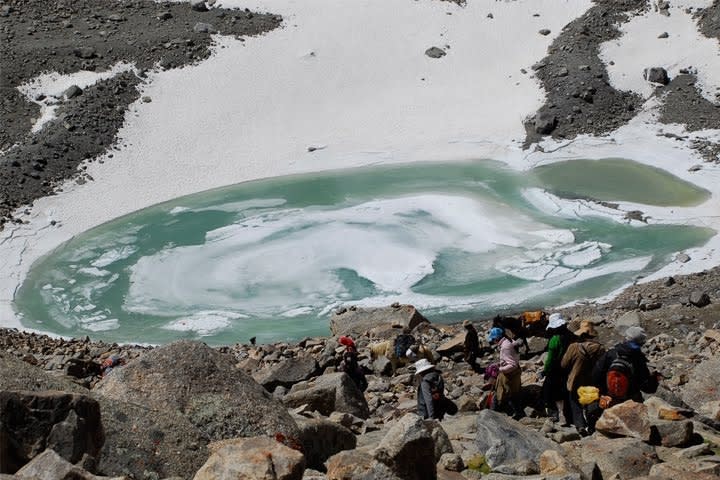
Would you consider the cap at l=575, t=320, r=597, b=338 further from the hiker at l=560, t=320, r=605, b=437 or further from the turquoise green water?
the turquoise green water

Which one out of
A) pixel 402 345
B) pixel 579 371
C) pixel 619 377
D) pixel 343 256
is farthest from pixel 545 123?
pixel 619 377

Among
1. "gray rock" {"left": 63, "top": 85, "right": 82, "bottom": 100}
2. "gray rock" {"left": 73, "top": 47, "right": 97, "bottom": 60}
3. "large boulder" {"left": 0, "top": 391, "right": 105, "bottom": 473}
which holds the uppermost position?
"gray rock" {"left": 73, "top": 47, "right": 97, "bottom": 60}

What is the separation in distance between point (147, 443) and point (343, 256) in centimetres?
2609

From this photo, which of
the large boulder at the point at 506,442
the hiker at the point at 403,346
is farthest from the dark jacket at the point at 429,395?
the hiker at the point at 403,346

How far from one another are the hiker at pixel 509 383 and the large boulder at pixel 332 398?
249cm

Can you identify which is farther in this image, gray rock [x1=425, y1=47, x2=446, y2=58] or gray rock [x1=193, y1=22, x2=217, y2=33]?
gray rock [x1=193, y1=22, x2=217, y2=33]

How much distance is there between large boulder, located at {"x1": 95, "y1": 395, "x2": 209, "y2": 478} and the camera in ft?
34.1

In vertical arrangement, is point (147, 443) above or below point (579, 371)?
above

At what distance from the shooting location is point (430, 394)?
16.1 m

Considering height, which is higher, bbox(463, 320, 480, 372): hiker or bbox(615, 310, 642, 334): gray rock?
bbox(463, 320, 480, 372): hiker

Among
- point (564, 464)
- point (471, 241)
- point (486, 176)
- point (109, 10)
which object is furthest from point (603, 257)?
point (109, 10)

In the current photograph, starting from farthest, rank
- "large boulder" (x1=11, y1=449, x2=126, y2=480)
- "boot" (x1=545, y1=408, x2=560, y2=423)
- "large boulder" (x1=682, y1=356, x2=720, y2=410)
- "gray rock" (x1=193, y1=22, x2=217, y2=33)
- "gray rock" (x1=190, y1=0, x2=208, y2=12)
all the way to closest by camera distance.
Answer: "gray rock" (x1=190, y1=0, x2=208, y2=12)
"gray rock" (x1=193, y1=22, x2=217, y2=33)
"large boulder" (x1=682, y1=356, x2=720, y2=410)
"boot" (x1=545, y1=408, x2=560, y2=423)
"large boulder" (x1=11, y1=449, x2=126, y2=480)

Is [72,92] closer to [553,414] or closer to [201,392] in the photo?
[553,414]

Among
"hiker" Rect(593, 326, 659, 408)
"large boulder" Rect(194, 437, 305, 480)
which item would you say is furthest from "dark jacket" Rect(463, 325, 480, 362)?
"large boulder" Rect(194, 437, 305, 480)
